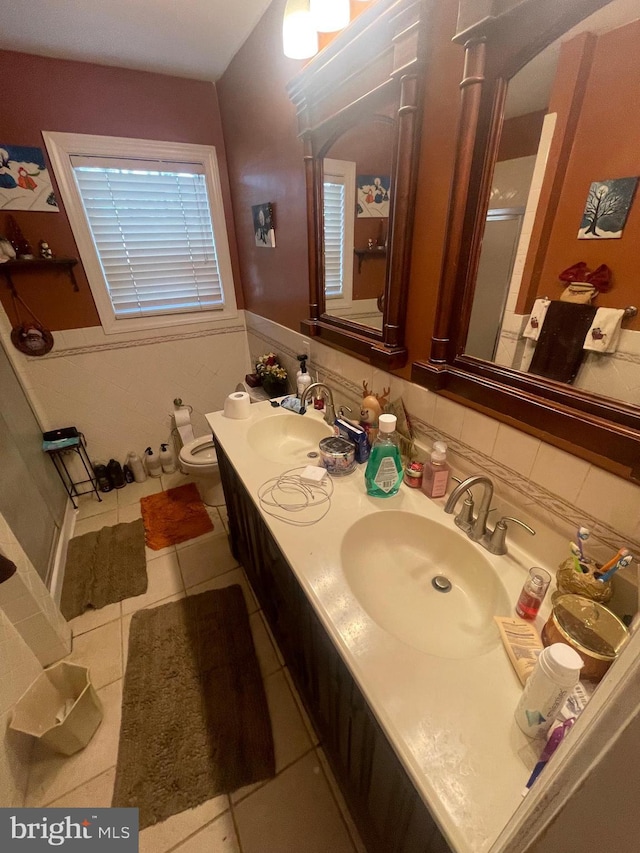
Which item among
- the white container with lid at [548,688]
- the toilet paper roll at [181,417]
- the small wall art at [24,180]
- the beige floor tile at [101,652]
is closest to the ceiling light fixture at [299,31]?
the small wall art at [24,180]

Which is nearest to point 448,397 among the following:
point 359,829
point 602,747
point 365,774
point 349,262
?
point 349,262

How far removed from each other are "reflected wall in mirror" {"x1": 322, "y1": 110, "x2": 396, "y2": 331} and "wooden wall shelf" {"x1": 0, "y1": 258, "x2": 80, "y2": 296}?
155 centimetres

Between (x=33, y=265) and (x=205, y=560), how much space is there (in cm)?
188

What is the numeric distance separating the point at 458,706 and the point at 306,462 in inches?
32.5

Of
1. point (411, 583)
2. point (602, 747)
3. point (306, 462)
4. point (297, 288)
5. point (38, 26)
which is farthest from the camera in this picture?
point (297, 288)

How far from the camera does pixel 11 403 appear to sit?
1.79 m

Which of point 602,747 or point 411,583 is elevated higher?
point 602,747

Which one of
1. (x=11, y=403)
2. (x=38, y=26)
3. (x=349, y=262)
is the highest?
(x=38, y=26)

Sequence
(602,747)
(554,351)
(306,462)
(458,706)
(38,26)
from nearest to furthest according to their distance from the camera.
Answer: (602,747) → (458,706) → (554,351) → (306,462) → (38,26)

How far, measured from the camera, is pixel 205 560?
187cm

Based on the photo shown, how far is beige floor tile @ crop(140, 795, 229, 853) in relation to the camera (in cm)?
98

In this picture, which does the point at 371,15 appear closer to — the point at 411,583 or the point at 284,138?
the point at 284,138

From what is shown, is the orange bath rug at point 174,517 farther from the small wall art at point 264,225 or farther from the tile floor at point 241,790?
the small wall art at point 264,225
